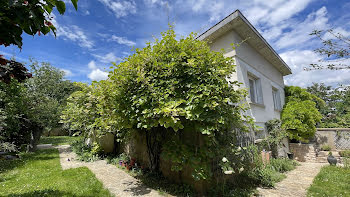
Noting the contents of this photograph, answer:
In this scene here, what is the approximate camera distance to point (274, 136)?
710cm

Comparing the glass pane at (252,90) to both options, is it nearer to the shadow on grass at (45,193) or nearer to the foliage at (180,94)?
the foliage at (180,94)

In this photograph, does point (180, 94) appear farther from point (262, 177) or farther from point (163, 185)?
point (262, 177)

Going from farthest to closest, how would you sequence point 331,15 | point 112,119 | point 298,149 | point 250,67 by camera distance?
point 298,149
point 250,67
point 112,119
point 331,15

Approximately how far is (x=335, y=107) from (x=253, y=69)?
6211 mm

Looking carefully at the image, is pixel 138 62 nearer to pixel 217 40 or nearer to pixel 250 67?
pixel 217 40

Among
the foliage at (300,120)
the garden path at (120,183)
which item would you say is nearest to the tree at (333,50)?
the garden path at (120,183)

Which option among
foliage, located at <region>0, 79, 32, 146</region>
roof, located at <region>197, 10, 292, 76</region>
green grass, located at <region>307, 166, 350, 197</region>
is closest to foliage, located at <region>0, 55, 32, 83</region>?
roof, located at <region>197, 10, 292, 76</region>

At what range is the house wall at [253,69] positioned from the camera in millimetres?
5730

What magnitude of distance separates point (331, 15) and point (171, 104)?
12.8 ft

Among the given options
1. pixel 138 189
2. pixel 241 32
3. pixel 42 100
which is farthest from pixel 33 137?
pixel 241 32

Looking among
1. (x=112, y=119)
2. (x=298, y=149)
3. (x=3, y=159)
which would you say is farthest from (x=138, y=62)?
Result: (x=298, y=149)

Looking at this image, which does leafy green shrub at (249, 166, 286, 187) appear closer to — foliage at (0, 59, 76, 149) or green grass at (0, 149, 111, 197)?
green grass at (0, 149, 111, 197)

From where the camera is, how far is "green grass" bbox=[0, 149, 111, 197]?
3.51 m

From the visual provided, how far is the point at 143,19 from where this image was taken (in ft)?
19.5
